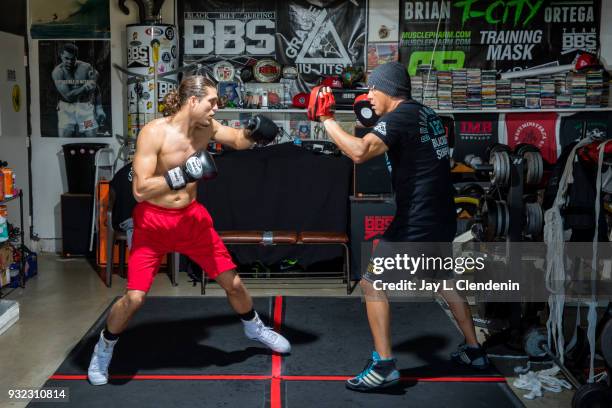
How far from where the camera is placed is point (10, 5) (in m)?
6.68

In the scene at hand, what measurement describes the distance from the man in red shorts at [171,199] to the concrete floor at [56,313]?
63 centimetres

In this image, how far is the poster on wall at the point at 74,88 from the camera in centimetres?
712

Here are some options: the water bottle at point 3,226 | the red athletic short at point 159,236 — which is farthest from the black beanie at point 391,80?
the water bottle at point 3,226

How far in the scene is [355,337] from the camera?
4.50 metres

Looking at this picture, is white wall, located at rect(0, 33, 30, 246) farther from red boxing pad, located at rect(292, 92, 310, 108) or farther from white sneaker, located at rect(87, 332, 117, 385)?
white sneaker, located at rect(87, 332, 117, 385)

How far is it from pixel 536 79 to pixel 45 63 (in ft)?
15.4

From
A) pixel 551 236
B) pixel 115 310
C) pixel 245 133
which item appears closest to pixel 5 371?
pixel 115 310

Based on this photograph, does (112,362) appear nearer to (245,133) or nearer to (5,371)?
(5,371)

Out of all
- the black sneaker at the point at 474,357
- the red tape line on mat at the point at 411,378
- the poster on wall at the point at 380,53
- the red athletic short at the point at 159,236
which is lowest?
the red tape line on mat at the point at 411,378

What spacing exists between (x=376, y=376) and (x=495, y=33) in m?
4.53

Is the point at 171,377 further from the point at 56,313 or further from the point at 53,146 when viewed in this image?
the point at 53,146

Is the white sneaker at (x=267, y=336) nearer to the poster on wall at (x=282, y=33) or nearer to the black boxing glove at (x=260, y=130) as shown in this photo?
the black boxing glove at (x=260, y=130)

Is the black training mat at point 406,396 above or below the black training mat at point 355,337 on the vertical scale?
below

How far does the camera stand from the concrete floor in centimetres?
403
